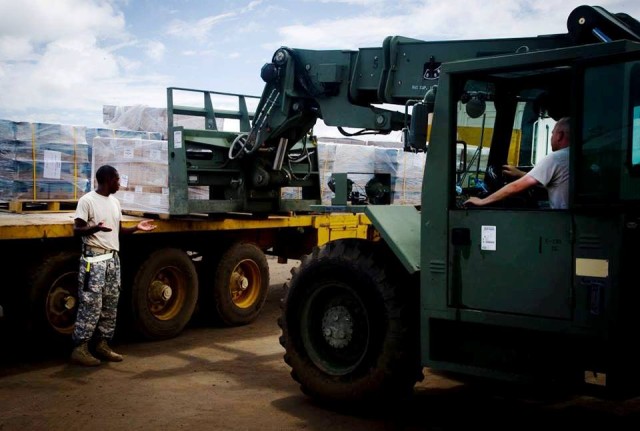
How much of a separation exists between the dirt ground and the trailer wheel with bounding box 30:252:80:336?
34cm

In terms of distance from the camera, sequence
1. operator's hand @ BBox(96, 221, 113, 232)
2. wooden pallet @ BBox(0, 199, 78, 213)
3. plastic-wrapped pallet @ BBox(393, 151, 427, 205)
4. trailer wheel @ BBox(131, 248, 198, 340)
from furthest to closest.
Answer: plastic-wrapped pallet @ BBox(393, 151, 427, 205)
wooden pallet @ BBox(0, 199, 78, 213)
trailer wheel @ BBox(131, 248, 198, 340)
operator's hand @ BBox(96, 221, 113, 232)

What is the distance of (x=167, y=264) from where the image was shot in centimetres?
891

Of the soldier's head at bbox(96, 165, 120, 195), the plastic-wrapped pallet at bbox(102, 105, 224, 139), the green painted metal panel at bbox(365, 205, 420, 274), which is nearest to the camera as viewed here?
the green painted metal panel at bbox(365, 205, 420, 274)

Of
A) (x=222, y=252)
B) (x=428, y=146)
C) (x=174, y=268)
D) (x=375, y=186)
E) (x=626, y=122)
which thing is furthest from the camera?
(x=375, y=186)

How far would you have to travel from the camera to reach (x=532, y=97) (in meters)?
5.65

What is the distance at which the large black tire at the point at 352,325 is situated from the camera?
5.55 m

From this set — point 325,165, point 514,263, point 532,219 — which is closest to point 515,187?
point 532,219

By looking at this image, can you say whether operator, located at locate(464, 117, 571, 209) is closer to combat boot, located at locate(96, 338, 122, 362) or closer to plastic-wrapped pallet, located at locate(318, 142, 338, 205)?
combat boot, located at locate(96, 338, 122, 362)

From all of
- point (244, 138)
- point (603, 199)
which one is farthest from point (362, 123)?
point (603, 199)

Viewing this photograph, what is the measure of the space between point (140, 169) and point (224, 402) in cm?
396

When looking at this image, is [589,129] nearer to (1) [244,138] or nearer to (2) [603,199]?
(2) [603,199]

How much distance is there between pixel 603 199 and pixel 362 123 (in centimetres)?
352

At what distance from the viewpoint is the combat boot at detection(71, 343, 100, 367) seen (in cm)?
734

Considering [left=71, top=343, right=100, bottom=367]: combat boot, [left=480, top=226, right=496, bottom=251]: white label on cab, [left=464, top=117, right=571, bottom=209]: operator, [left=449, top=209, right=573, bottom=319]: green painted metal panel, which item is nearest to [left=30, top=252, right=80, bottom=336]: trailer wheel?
[left=71, top=343, right=100, bottom=367]: combat boot
